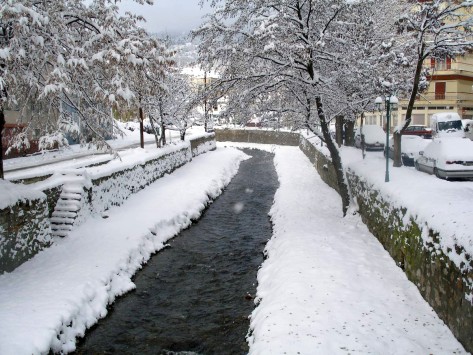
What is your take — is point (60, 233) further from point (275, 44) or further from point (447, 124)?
point (447, 124)

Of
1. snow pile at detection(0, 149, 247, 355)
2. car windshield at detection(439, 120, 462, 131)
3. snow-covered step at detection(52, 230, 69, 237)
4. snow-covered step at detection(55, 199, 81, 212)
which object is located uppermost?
car windshield at detection(439, 120, 462, 131)

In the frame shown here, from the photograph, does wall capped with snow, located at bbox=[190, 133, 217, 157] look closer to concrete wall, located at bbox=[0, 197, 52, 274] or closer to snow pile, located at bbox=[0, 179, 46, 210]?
concrete wall, located at bbox=[0, 197, 52, 274]

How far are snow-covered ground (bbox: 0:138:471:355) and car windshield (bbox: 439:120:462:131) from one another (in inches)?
806

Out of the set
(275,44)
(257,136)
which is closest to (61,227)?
(275,44)

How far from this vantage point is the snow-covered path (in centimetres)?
651

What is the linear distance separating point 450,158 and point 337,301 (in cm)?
941

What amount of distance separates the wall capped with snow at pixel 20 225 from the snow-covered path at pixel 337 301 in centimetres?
586

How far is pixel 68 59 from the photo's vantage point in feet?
30.1

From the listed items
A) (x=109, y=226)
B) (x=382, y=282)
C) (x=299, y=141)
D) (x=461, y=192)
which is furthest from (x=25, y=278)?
(x=299, y=141)

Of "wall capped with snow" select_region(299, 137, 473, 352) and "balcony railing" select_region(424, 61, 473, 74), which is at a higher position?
"balcony railing" select_region(424, 61, 473, 74)

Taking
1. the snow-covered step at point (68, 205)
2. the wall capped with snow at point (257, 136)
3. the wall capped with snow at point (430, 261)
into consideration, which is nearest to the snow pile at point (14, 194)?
the snow-covered step at point (68, 205)

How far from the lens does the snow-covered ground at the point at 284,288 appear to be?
6.72m

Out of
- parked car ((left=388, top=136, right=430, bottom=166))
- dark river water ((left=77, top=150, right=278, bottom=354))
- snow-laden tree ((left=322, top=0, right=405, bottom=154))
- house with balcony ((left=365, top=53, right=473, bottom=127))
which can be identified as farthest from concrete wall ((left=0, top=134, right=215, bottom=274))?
house with balcony ((left=365, top=53, right=473, bottom=127))

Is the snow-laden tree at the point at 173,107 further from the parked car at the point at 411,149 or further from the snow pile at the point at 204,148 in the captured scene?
the parked car at the point at 411,149
